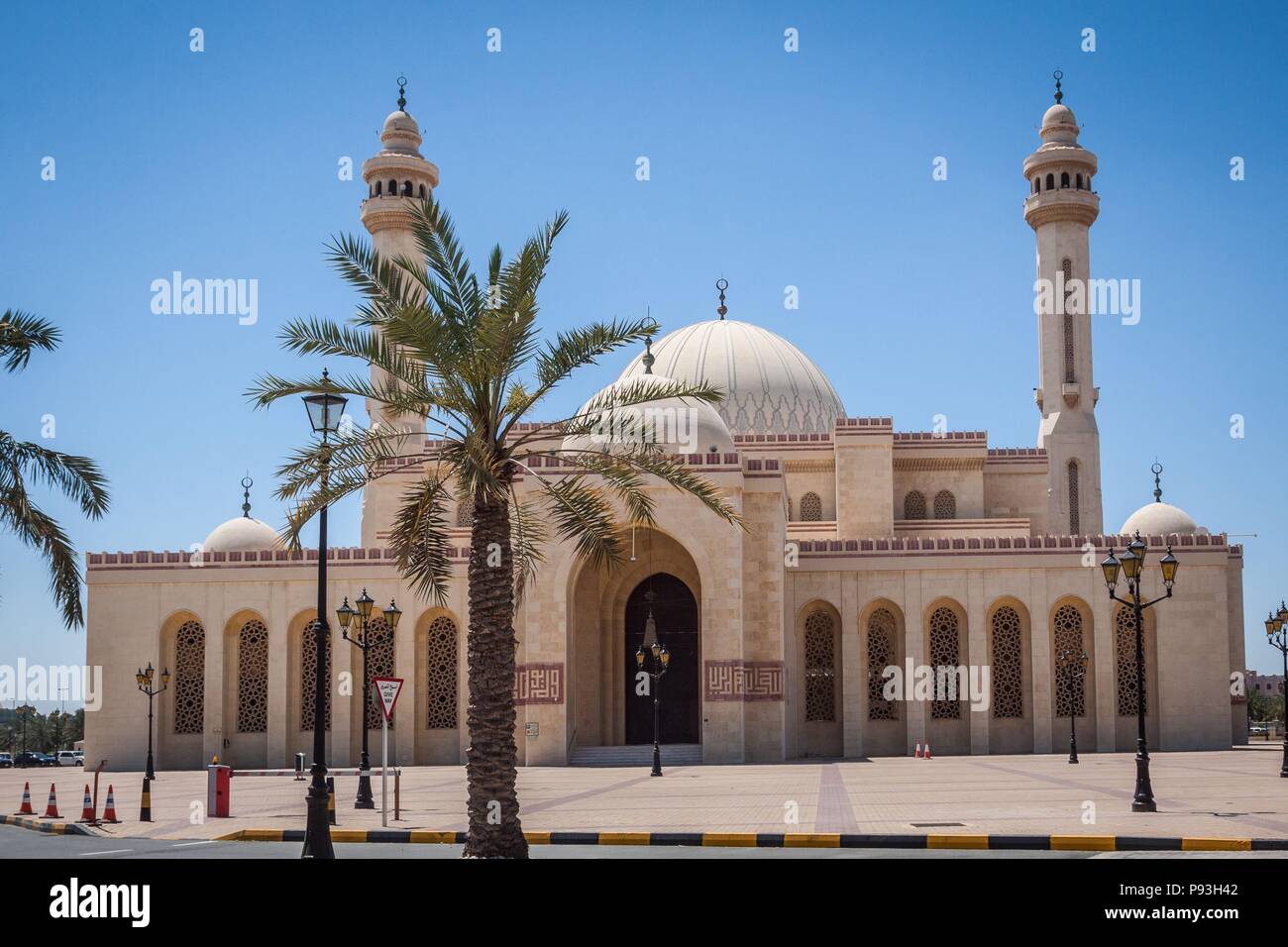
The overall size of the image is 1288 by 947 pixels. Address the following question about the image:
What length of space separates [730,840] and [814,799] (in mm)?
4746

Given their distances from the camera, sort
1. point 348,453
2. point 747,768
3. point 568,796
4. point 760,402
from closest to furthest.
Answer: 1. point 348,453
2. point 568,796
3. point 747,768
4. point 760,402

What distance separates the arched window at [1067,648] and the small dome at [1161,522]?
547 cm

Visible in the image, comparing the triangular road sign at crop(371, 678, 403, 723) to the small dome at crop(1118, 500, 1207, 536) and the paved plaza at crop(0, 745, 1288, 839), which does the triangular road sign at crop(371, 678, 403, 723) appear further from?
the small dome at crop(1118, 500, 1207, 536)

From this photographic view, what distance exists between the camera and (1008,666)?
111ft

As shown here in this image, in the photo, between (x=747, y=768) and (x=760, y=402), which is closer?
(x=747, y=768)

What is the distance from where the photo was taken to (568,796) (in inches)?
831

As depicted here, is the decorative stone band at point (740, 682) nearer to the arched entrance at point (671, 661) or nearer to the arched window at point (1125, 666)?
the arched entrance at point (671, 661)

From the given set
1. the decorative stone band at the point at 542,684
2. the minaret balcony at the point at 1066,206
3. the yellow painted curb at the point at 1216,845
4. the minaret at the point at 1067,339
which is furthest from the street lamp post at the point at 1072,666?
the yellow painted curb at the point at 1216,845

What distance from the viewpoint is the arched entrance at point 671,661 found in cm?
3350

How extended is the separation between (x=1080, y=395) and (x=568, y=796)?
23.1 metres

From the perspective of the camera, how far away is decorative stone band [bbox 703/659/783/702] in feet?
101
